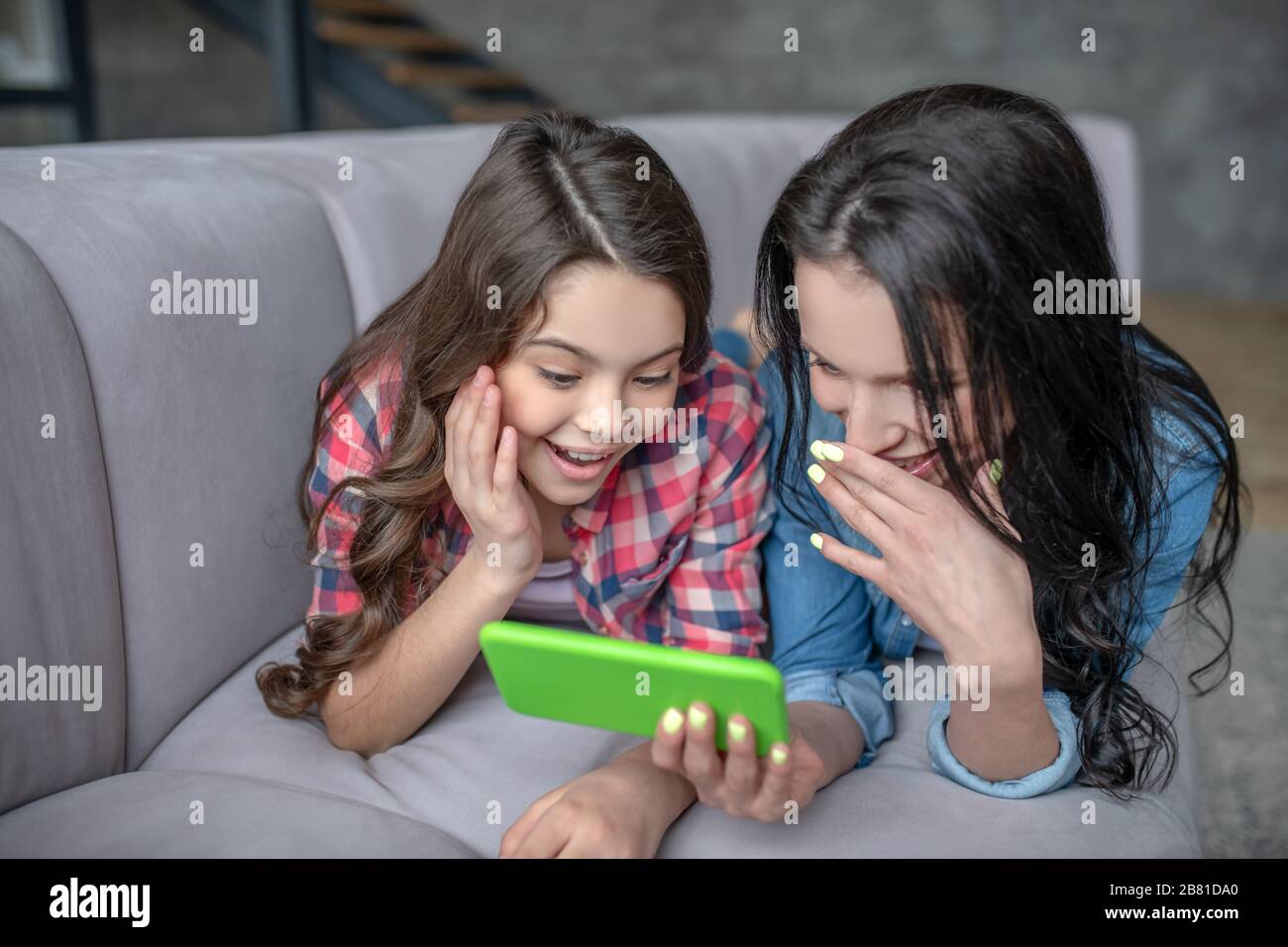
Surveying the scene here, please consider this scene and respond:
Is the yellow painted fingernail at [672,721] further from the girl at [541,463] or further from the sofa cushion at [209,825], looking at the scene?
the sofa cushion at [209,825]

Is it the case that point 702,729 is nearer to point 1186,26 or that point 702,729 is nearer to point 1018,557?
point 1018,557

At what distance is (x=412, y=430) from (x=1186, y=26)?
6259mm

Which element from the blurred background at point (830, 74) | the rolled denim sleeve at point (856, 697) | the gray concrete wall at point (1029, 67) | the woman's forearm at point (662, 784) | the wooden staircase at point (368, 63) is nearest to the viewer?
the woman's forearm at point (662, 784)

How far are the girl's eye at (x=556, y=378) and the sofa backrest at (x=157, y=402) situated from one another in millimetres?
439

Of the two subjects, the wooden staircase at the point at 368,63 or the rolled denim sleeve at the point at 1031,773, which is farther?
the wooden staircase at the point at 368,63

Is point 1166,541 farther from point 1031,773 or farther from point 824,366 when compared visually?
point 824,366

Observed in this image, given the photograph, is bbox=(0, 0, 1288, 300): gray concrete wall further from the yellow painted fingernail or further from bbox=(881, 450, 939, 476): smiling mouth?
the yellow painted fingernail

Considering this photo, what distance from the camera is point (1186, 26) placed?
20.2 ft

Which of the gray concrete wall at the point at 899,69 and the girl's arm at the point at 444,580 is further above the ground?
the gray concrete wall at the point at 899,69

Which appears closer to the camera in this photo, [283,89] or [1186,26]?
[283,89]

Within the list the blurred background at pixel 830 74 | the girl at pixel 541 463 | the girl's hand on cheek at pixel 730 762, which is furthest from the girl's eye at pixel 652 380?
the blurred background at pixel 830 74

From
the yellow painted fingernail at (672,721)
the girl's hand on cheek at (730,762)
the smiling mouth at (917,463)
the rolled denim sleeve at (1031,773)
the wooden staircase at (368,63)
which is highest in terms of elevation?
the wooden staircase at (368,63)

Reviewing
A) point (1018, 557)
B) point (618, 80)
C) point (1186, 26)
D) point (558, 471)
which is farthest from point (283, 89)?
point (1186, 26)

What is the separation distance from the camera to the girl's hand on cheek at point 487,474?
112 centimetres
